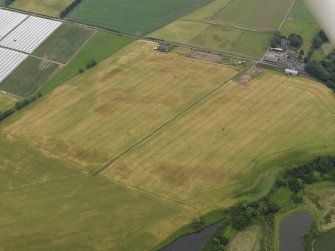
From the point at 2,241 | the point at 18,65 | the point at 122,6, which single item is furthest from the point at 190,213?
the point at 122,6

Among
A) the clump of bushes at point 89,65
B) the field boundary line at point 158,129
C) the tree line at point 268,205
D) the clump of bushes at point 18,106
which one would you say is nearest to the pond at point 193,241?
the tree line at point 268,205

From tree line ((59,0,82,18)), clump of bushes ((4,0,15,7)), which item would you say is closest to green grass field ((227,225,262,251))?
tree line ((59,0,82,18))

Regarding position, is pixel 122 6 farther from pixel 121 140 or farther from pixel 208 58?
pixel 121 140

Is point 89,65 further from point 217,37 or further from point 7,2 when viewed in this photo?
point 7,2

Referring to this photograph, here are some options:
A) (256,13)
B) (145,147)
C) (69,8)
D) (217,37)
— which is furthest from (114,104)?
(69,8)

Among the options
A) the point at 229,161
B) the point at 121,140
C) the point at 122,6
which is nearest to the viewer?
the point at 229,161

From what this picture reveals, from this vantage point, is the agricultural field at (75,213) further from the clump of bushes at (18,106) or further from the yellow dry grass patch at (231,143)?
the clump of bushes at (18,106)

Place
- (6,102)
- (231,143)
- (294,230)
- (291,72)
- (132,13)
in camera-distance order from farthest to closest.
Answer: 1. (132,13)
2. (6,102)
3. (291,72)
4. (231,143)
5. (294,230)
